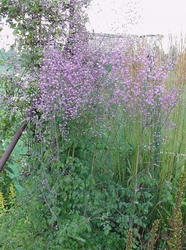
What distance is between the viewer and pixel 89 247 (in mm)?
2592

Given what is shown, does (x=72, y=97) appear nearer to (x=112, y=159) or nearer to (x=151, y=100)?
(x=151, y=100)

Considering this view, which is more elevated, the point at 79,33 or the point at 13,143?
the point at 79,33

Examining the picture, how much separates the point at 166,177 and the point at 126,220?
30.2 inches

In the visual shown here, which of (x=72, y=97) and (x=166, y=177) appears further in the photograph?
(x=166, y=177)

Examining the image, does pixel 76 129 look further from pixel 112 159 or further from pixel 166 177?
pixel 166 177

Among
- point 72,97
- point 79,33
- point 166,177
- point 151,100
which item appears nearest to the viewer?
point 72,97

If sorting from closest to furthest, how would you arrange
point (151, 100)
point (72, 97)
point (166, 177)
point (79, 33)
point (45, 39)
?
1. point (72, 97)
2. point (151, 100)
3. point (79, 33)
4. point (45, 39)
5. point (166, 177)

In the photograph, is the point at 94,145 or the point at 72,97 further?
the point at 94,145

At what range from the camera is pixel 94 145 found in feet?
8.54

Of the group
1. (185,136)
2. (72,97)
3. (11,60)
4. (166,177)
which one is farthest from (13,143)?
(185,136)

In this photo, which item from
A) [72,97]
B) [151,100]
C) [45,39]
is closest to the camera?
[72,97]

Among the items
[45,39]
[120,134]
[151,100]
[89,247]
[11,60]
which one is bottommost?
[89,247]

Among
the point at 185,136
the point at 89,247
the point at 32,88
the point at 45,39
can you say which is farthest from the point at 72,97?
the point at 185,136

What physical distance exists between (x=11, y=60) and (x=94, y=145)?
1.09 meters
